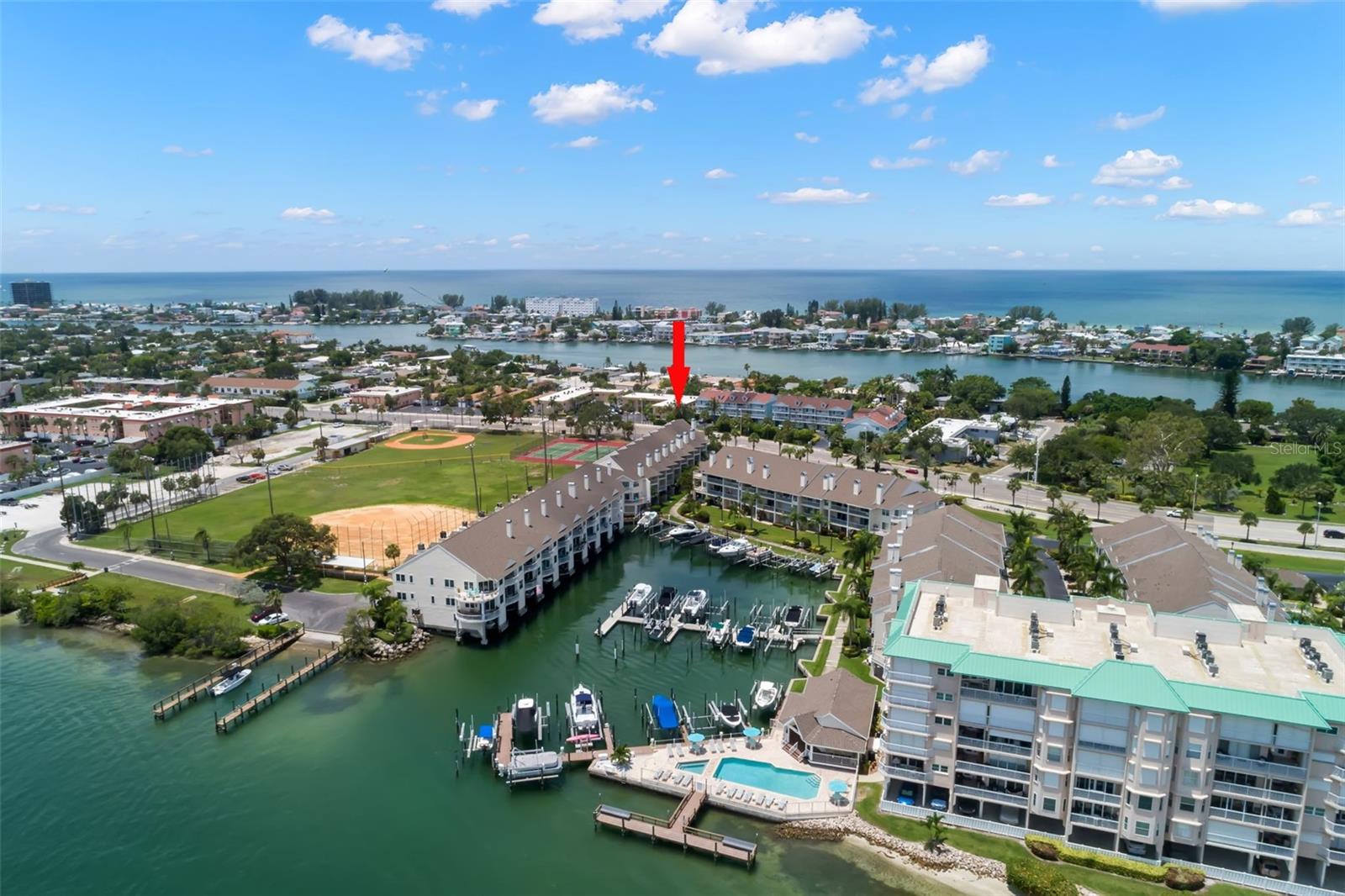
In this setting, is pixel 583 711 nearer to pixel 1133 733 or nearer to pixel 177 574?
pixel 1133 733

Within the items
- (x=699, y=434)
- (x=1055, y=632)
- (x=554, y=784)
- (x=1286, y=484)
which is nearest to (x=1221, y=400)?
(x=1286, y=484)

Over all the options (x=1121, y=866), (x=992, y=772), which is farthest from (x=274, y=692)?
(x=1121, y=866)

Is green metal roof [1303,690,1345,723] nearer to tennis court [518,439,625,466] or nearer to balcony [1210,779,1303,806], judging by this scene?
balcony [1210,779,1303,806]

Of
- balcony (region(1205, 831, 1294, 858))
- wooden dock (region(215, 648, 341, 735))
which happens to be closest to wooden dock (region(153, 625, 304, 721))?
wooden dock (region(215, 648, 341, 735))

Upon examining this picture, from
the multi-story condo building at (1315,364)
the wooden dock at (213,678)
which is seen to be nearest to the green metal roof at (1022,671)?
the wooden dock at (213,678)

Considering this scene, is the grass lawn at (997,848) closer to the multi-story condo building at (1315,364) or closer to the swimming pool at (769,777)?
the swimming pool at (769,777)
